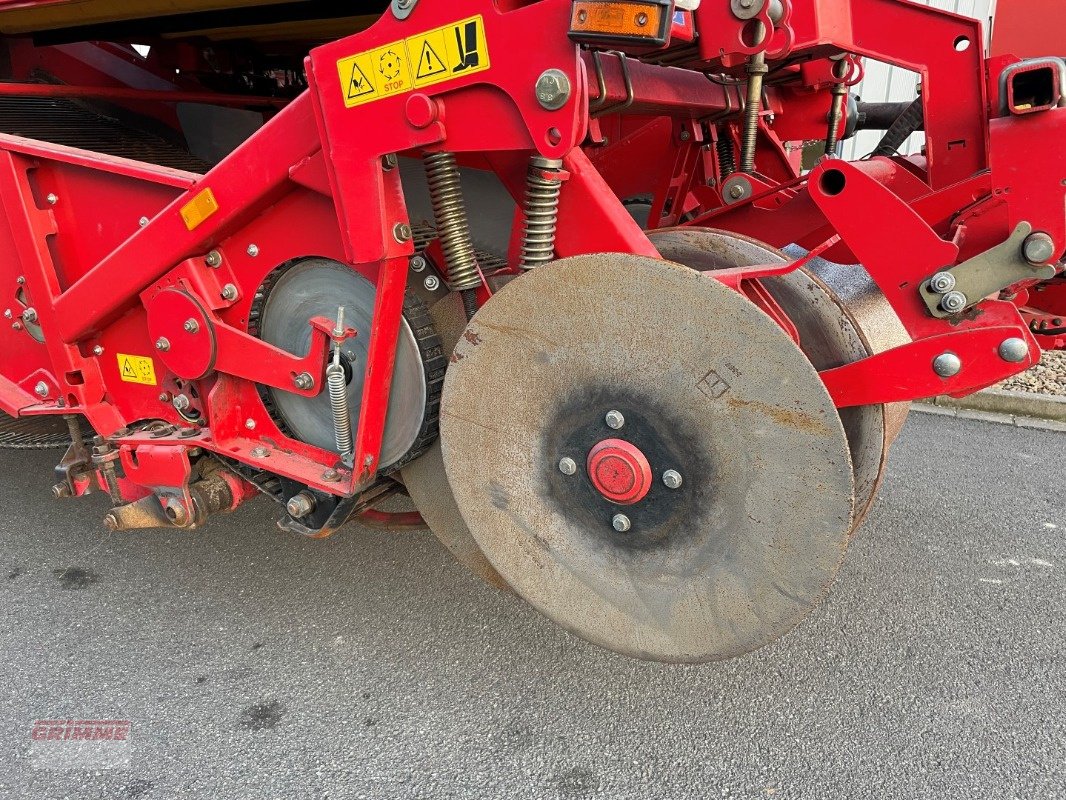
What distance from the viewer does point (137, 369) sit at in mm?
2334

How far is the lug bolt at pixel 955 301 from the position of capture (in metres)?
1.55

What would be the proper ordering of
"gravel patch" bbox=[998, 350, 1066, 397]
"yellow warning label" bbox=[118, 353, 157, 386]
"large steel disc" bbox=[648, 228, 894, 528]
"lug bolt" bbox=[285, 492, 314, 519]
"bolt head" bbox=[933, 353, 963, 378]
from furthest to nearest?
"gravel patch" bbox=[998, 350, 1066, 397], "yellow warning label" bbox=[118, 353, 157, 386], "lug bolt" bbox=[285, 492, 314, 519], "large steel disc" bbox=[648, 228, 894, 528], "bolt head" bbox=[933, 353, 963, 378]

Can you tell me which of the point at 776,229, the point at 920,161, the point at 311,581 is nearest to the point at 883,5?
the point at 776,229

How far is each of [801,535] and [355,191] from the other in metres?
1.16

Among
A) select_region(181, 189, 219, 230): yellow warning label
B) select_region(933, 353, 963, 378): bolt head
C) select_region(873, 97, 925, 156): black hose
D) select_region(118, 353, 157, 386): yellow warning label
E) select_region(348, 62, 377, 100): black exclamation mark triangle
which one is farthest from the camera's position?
select_region(873, 97, 925, 156): black hose

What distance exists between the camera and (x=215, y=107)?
11.0ft

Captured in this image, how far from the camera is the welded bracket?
151cm

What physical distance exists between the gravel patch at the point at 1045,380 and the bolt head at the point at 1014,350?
3.41m

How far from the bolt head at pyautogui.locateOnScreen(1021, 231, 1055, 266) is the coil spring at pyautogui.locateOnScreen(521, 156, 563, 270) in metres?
0.92

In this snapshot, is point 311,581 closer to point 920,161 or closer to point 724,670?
point 724,670

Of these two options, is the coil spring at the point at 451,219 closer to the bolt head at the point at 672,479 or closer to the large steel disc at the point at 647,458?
the large steel disc at the point at 647,458

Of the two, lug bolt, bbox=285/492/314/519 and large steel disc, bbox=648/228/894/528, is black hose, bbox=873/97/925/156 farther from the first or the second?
lug bolt, bbox=285/492/314/519

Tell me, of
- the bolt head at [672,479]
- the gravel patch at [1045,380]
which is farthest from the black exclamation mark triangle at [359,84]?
the gravel patch at [1045,380]

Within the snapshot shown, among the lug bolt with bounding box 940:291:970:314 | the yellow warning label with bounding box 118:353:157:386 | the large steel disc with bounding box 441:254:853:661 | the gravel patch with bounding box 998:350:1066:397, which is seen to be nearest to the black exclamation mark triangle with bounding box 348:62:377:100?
the large steel disc with bounding box 441:254:853:661
